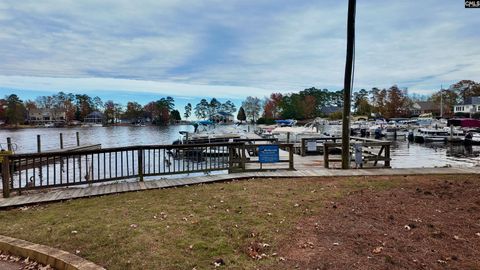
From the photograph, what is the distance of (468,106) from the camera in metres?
98.0

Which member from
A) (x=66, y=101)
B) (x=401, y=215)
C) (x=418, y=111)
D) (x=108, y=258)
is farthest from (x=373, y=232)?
(x=66, y=101)

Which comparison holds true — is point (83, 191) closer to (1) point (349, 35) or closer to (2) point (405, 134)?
(1) point (349, 35)

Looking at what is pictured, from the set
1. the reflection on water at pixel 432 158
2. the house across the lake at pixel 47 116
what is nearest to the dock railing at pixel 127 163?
the reflection on water at pixel 432 158

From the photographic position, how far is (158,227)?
5.56m

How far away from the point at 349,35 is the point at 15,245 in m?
10.5

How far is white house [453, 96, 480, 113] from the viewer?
94150 millimetres

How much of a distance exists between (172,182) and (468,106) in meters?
110

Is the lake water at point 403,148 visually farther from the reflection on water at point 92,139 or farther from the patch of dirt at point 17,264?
the patch of dirt at point 17,264

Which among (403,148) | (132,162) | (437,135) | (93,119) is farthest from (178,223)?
(93,119)

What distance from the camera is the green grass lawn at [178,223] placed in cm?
441

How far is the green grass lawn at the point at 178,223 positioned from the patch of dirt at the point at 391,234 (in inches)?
13.0

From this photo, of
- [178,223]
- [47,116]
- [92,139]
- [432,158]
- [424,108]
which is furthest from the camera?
[47,116]

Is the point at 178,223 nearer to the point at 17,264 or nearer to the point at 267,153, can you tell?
the point at 17,264

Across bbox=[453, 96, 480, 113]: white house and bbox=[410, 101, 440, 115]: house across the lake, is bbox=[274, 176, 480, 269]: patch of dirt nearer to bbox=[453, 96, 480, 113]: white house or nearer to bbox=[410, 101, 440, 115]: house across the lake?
bbox=[453, 96, 480, 113]: white house
